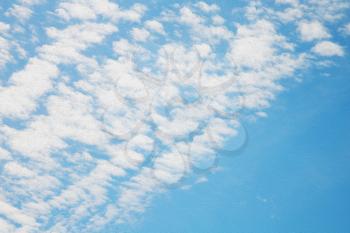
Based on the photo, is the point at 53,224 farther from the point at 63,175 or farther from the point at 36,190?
the point at 63,175

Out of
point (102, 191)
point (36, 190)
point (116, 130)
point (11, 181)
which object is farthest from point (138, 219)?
point (116, 130)

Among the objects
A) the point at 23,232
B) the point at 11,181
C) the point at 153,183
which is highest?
the point at 153,183

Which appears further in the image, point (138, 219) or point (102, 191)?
point (138, 219)

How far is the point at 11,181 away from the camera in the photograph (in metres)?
26.9

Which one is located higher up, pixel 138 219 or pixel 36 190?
pixel 138 219

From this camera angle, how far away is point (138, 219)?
33.7 m

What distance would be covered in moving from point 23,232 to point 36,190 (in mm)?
6640

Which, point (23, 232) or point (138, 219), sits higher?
point (138, 219)

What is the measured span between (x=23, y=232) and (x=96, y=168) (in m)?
12.5

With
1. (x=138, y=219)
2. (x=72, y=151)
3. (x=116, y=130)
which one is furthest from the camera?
(x=138, y=219)

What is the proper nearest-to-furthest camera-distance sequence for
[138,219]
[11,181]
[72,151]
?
[72,151], [11,181], [138,219]

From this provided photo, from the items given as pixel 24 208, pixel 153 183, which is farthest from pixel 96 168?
pixel 24 208

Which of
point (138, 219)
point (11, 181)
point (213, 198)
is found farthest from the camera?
point (138, 219)

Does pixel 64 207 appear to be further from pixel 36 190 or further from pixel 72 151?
pixel 72 151
